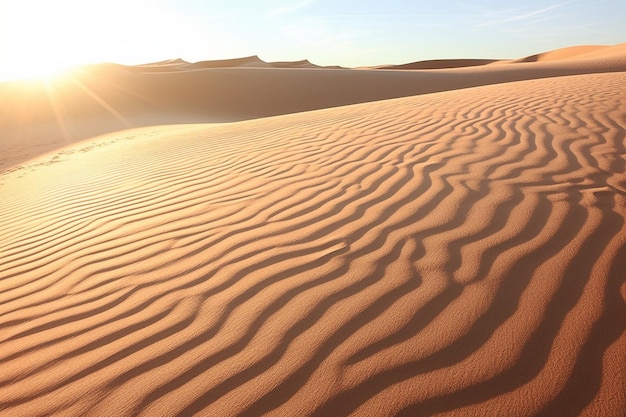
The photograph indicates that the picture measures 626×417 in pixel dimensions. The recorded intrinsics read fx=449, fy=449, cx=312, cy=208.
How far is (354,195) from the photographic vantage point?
3.56 meters

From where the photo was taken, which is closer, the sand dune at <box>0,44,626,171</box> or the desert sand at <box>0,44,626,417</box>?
the desert sand at <box>0,44,626,417</box>

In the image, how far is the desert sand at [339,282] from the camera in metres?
1.71

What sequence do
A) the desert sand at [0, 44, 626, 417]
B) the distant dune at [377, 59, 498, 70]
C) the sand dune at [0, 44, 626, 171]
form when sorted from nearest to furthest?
1. the desert sand at [0, 44, 626, 417]
2. the sand dune at [0, 44, 626, 171]
3. the distant dune at [377, 59, 498, 70]

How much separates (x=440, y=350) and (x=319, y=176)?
102 inches

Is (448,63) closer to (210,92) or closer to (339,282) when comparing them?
(210,92)

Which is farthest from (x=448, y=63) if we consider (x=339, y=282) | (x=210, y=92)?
(x=339, y=282)

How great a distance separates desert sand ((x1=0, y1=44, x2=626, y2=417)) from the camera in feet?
5.60

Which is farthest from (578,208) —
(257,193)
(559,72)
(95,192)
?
(559,72)

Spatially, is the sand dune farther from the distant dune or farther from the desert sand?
the distant dune

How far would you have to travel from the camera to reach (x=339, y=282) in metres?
2.36

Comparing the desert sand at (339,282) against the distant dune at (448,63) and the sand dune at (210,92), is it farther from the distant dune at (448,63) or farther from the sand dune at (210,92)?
the distant dune at (448,63)

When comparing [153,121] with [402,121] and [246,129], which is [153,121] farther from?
[402,121]

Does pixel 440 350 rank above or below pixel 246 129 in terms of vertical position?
above

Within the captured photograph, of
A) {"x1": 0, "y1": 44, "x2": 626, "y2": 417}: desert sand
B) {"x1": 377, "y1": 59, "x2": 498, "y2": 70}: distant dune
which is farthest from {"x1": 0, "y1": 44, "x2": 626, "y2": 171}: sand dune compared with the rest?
{"x1": 377, "y1": 59, "x2": 498, "y2": 70}: distant dune
